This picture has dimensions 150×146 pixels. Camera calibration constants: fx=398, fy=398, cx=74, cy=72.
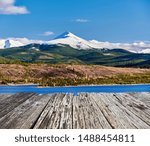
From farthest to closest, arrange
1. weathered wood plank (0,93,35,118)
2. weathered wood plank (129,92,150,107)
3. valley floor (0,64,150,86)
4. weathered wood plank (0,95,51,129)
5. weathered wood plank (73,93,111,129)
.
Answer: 1. valley floor (0,64,150,86)
2. weathered wood plank (129,92,150,107)
3. weathered wood plank (0,93,35,118)
4. weathered wood plank (0,95,51,129)
5. weathered wood plank (73,93,111,129)

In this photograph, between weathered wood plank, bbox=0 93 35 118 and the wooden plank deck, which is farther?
weathered wood plank, bbox=0 93 35 118

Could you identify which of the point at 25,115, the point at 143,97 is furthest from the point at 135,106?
the point at 25,115

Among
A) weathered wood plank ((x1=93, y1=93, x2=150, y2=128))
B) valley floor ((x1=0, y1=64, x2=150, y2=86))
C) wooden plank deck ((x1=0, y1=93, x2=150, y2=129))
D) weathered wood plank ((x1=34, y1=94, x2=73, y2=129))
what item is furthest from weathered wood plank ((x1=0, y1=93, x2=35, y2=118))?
valley floor ((x1=0, y1=64, x2=150, y2=86))

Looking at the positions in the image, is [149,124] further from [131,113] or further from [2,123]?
[2,123]

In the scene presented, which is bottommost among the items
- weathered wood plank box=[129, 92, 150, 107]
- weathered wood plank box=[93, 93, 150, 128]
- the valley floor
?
the valley floor

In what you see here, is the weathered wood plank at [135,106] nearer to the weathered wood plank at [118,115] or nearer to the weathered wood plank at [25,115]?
the weathered wood plank at [118,115]

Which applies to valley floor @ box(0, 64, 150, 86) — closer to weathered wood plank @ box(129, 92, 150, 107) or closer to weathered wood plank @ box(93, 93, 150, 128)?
weathered wood plank @ box(129, 92, 150, 107)

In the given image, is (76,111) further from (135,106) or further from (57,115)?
(135,106)

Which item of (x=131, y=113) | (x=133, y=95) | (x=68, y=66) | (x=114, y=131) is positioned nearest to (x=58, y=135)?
(x=114, y=131)

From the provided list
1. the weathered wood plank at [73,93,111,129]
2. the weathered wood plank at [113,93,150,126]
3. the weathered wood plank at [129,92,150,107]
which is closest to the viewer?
the weathered wood plank at [73,93,111,129]
